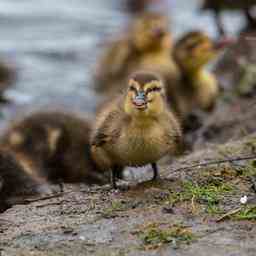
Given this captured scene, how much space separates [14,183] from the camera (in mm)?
5008

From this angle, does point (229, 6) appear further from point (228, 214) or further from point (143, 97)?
point (228, 214)

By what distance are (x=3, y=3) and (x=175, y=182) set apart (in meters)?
9.19

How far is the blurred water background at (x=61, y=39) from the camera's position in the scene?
966 centimetres

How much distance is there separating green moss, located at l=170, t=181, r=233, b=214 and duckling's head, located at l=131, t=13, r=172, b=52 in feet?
19.0

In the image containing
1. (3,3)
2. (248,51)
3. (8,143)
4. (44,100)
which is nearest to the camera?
(8,143)

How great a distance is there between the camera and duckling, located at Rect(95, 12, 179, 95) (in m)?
9.50

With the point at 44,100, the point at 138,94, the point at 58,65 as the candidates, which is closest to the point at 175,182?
the point at 138,94

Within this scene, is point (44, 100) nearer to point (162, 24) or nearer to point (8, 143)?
point (162, 24)

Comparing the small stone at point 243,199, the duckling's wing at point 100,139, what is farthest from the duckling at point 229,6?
the small stone at point 243,199

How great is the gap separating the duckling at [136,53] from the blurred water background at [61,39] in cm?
26

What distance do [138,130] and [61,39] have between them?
25.8 ft

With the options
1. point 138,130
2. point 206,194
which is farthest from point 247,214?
point 138,130

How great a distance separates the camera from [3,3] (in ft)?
42.3

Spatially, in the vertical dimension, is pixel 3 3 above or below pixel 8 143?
above
